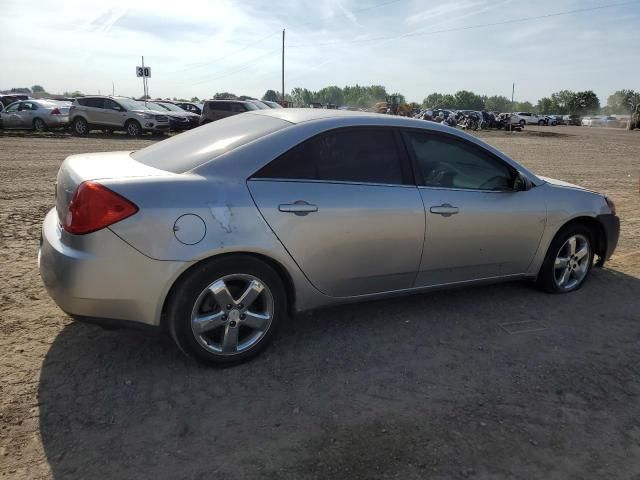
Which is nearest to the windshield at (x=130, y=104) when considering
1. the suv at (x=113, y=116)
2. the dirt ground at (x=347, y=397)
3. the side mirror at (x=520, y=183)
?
the suv at (x=113, y=116)

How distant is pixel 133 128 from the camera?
21.8 metres

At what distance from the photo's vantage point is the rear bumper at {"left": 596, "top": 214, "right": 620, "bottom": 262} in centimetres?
475

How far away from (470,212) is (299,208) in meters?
1.42

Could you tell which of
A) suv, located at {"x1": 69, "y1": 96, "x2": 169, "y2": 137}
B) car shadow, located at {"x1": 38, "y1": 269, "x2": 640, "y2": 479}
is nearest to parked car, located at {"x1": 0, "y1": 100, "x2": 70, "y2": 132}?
suv, located at {"x1": 69, "y1": 96, "x2": 169, "y2": 137}

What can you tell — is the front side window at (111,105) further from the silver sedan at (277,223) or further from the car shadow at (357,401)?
the car shadow at (357,401)

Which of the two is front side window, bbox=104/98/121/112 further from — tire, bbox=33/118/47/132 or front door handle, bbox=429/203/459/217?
front door handle, bbox=429/203/459/217

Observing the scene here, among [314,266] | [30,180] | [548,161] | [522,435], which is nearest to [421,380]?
[522,435]

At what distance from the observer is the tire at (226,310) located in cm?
303

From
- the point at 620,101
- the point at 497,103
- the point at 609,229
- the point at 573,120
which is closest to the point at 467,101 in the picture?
the point at 497,103

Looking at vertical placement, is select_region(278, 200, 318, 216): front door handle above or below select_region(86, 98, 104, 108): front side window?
below

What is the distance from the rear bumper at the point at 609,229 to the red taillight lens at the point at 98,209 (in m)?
3.99

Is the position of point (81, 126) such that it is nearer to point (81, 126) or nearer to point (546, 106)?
point (81, 126)

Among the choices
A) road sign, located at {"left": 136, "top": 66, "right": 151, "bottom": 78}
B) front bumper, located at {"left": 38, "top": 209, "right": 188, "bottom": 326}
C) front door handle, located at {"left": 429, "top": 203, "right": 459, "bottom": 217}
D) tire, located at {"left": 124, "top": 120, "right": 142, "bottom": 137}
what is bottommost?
front bumper, located at {"left": 38, "top": 209, "right": 188, "bottom": 326}

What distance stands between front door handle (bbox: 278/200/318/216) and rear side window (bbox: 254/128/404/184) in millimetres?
186
